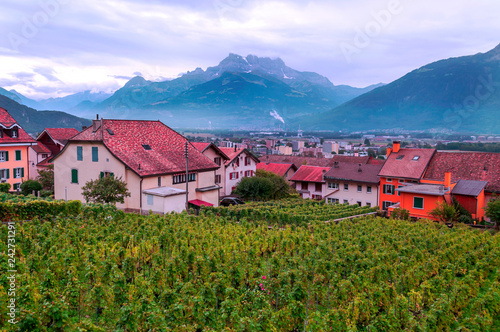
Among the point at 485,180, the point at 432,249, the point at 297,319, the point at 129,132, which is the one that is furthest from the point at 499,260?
the point at 129,132

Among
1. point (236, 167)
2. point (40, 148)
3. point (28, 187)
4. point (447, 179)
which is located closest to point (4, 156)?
point (28, 187)

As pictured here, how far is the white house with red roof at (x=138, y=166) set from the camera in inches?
1342

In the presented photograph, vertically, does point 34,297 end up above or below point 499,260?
Result: above

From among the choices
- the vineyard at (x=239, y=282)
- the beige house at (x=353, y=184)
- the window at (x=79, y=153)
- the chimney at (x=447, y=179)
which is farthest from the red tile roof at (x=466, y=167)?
the window at (x=79, y=153)

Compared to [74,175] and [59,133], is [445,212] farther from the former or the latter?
[59,133]

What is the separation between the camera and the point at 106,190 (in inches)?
1243

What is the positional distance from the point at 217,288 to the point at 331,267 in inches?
224

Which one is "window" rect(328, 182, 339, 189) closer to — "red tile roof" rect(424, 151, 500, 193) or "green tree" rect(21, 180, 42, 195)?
"red tile roof" rect(424, 151, 500, 193)

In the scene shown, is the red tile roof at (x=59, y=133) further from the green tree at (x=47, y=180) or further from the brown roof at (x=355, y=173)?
the brown roof at (x=355, y=173)

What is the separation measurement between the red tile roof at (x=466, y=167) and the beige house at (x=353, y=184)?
6.83 m

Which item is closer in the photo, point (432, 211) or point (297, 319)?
point (297, 319)

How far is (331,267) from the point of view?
53.7 ft

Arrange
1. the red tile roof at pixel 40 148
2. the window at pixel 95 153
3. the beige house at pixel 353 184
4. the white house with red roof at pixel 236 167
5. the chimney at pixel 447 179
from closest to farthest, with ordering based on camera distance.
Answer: the window at pixel 95 153 → the chimney at pixel 447 179 → the beige house at pixel 353 184 → the white house with red roof at pixel 236 167 → the red tile roof at pixel 40 148

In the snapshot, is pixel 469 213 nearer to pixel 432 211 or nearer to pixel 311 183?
pixel 432 211
